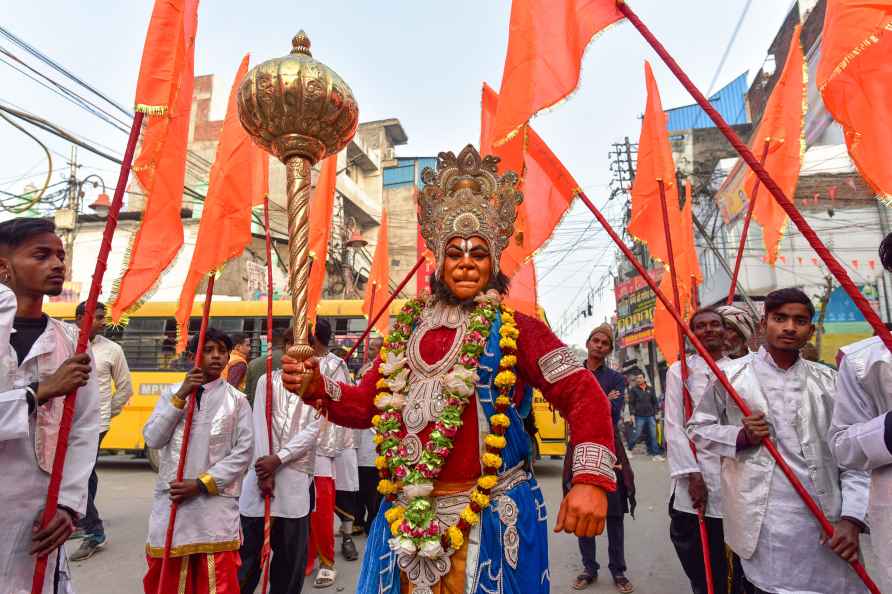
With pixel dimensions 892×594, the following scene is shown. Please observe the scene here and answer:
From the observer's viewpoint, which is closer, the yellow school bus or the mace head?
the mace head

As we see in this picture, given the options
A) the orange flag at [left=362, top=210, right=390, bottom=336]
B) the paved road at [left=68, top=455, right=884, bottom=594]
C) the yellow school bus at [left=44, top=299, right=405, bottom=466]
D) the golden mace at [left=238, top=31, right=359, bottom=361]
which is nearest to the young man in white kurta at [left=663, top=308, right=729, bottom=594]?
the paved road at [left=68, top=455, right=884, bottom=594]

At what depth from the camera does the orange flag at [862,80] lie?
2.54 m

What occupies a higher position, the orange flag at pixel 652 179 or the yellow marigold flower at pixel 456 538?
the orange flag at pixel 652 179

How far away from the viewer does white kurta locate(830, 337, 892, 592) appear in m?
2.06

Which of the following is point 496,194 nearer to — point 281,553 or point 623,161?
point 281,553

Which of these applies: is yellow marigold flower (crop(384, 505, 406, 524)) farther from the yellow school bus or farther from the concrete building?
the concrete building

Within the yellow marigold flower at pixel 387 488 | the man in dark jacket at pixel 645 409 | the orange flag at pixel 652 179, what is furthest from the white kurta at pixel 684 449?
the man in dark jacket at pixel 645 409

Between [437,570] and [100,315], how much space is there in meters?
4.46

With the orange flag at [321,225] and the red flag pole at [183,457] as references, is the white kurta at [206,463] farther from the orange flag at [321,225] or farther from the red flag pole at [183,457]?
the orange flag at [321,225]

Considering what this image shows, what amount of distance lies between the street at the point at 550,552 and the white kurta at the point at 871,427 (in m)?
3.09

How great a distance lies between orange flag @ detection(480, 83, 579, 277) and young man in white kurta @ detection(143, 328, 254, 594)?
2.13 m

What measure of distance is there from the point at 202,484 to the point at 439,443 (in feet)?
5.92

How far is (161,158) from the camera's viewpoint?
11.6ft

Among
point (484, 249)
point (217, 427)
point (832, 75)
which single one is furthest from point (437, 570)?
point (832, 75)
